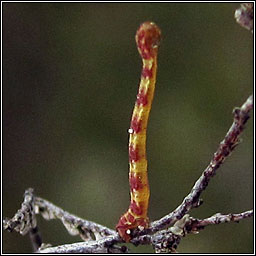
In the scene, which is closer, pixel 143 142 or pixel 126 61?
pixel 143 142

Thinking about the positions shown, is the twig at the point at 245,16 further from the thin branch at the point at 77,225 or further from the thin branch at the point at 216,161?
the thin branch at the point at 77,225

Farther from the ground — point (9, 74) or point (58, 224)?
point (9, 74)

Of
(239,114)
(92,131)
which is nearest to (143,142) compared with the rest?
(239,114)

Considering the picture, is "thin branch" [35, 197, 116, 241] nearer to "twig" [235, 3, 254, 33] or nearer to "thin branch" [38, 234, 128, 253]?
"thin branch" [38, 234, 128, 253]

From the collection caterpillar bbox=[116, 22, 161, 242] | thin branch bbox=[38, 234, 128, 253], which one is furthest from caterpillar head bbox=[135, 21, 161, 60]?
thin branch bbox=[38, 234, 128, 253]

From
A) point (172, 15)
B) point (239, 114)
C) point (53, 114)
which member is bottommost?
point (239, 114)

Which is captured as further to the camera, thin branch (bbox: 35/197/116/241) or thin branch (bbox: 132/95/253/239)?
thin branch (bbox: 35/197/116/241)

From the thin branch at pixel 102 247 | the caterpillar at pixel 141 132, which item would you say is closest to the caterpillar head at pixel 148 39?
the caterpillar at pixel 141 132

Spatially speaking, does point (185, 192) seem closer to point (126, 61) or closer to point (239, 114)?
point (126, 61)
